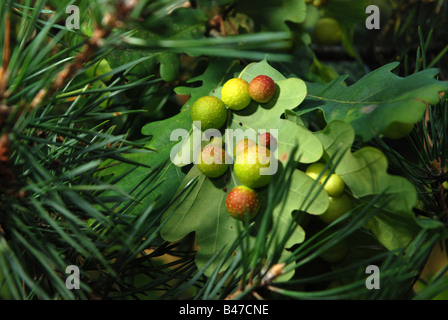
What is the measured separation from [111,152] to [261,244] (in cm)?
16

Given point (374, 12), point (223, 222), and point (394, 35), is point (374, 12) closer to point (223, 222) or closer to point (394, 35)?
point (394, 35)

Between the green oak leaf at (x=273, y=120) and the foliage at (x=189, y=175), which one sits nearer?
→ the foliage at (x=189, y=175)

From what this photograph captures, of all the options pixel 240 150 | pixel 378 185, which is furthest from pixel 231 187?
pixel 378 185

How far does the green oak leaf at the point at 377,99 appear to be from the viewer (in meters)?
0.37

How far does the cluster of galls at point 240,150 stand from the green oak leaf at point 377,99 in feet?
0.21

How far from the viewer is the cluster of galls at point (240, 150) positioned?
39 centimetres

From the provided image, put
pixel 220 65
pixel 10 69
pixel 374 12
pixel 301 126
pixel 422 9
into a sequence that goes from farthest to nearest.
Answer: pixel 422 9 → pixel 374 12 → pixel 220 65 → pixel 301 126 → pixel 10 69

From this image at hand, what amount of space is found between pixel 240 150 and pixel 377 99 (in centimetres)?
16

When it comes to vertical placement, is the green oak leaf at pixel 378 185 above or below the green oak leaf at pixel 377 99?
below

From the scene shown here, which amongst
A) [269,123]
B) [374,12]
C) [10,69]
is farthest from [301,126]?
[374,12]

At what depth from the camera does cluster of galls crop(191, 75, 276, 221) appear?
39 centimetres

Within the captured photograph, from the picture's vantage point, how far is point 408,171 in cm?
46

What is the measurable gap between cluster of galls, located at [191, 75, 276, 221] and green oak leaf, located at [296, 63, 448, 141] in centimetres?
6

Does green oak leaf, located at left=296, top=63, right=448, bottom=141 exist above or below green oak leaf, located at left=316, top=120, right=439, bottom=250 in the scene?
above
